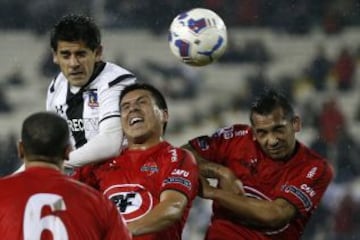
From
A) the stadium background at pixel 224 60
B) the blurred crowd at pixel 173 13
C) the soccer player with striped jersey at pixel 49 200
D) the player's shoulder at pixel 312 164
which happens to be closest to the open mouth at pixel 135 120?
the player's shoulder at pixel 312 164

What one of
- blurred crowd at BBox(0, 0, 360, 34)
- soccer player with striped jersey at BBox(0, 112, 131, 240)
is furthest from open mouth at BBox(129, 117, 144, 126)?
blurred crowd at BBox(0, 0, 360, 34)

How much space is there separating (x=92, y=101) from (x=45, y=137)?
151cm

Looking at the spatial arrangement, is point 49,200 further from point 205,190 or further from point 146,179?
point 205,190

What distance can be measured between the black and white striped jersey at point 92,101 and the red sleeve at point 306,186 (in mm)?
952

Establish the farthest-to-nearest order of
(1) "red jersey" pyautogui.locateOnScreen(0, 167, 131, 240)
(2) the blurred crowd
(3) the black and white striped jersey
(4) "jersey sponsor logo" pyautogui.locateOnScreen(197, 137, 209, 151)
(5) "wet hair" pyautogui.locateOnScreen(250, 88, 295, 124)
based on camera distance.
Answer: (2) the blurred crowd, (4) "jersey sponsor logo" pyautogui.locateOnScreen(197, 137, 209, 151), (5) "wet hair" pyautogui.locateOnScreen(250, 88, 295, 124), (3) the black and white striped jersey, (1) "red jersey" pyautogui.locateOnScreen(0, 167, 131, 240)

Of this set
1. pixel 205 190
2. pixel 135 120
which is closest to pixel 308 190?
pixel 205 190

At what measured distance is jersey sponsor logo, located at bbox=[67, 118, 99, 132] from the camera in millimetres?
5498

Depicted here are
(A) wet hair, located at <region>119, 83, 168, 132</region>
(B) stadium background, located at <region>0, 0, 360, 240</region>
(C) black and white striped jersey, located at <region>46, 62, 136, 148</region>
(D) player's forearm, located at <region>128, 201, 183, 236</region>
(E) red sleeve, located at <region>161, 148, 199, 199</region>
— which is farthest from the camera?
(B) stadium background, located at <region>0, 0, 360, 240</region>

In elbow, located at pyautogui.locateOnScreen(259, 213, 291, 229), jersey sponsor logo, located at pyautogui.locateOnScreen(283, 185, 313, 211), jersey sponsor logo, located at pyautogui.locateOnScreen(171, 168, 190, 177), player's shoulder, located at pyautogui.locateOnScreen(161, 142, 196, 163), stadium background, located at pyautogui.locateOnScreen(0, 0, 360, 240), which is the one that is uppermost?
player's shoulder, located at pyautogui.locateOnScreen(161, 142, 196, 163)

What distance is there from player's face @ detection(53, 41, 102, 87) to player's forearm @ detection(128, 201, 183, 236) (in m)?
0.87

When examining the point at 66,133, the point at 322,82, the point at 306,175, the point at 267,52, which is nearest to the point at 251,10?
the point at 267,52

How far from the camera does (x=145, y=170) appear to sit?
17.2ft

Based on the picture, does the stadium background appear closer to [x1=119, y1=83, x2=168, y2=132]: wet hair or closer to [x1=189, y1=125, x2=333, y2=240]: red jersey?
[x1=189, y1=125, x2=333, y2=240]: red jersey

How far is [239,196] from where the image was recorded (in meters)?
5.39
